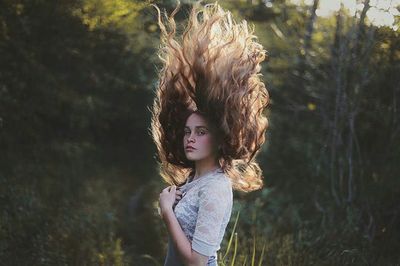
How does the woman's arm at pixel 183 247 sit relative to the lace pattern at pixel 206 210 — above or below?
below

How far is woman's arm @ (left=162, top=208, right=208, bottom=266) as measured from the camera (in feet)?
8.30

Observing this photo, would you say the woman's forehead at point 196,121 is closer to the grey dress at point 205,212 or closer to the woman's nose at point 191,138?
the woman's nose at point 191,138

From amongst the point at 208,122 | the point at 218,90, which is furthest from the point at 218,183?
the point at 218,90

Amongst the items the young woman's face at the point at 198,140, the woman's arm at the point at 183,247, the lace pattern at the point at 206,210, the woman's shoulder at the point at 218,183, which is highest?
the young woman's face at the point at 198,140

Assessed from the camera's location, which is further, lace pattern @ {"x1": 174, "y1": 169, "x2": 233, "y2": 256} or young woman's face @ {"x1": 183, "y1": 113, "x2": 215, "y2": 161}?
young woman's face @ {"x1": 183, "y1": 113, "x2": 215, "y2": 161}

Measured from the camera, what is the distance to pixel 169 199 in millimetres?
2699

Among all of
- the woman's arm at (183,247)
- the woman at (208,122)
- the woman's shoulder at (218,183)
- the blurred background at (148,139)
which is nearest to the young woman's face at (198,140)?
the woman at (208,122)

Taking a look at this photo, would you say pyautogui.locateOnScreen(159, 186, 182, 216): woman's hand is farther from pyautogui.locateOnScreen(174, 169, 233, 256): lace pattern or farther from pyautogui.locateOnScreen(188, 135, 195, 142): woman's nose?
pyautogui.locateOnScreen(188, 135, 195, 142): woman's nose

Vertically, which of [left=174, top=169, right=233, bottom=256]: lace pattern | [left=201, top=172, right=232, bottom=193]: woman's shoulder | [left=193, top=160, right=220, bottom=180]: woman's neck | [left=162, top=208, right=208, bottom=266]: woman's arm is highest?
[left=193, top=160, right=220, bottom=180]: woman's neck

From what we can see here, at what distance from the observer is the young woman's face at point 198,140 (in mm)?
2695

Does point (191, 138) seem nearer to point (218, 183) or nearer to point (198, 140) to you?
point (198, 140)

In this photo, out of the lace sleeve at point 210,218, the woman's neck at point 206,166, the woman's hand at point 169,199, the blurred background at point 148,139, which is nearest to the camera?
the lace sleeve at point 210,218

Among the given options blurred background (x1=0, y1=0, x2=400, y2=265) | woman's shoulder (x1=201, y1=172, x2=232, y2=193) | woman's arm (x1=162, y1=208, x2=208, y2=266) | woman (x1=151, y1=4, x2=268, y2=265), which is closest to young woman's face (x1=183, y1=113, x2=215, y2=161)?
woman (x1=151, y1=4, x2=268, y2=265)

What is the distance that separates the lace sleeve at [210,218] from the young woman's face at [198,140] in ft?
0.52
